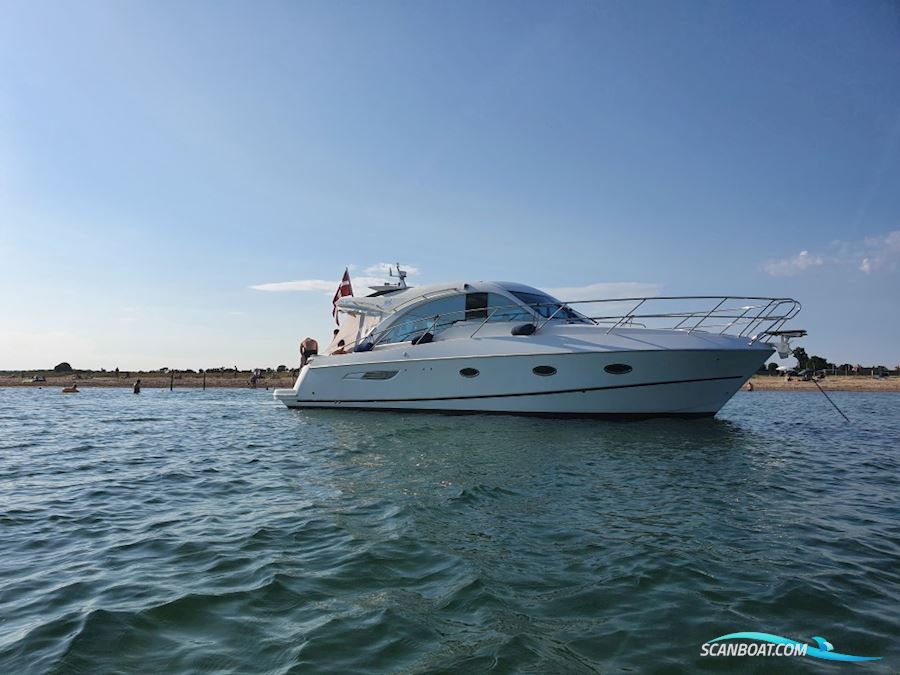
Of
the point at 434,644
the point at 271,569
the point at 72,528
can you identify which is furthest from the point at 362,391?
the point at 434,644

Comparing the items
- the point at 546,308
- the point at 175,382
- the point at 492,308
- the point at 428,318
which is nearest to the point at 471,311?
the point at 492,308

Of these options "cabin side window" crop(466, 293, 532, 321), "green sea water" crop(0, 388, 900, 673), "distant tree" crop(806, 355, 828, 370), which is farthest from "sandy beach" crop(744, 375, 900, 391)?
"green sea water" crop(0, 388, 900, 673)

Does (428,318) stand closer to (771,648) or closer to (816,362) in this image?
(771,648)

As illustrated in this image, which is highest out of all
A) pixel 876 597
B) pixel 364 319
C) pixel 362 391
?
pixel 364 319

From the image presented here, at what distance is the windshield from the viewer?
1647 centimetres

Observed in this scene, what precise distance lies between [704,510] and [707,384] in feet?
29.9

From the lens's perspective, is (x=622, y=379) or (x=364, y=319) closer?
(x=622, y=379)

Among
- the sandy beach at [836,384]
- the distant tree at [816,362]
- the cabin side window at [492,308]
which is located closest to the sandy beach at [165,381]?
the cabin side window at [492,308]

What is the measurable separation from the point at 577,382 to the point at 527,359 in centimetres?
149

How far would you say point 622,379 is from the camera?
14109 mm

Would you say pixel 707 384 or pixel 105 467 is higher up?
pixel 707 384

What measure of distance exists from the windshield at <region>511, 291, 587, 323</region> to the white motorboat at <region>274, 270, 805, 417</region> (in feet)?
0.15

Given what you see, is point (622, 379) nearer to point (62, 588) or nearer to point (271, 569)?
point (271, 569)

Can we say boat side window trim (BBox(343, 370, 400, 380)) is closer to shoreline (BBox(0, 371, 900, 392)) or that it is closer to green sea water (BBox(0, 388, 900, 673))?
green sea water (BBox(0, 388, 900, 673))
